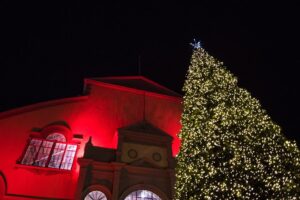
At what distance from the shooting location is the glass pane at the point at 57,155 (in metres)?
17.6

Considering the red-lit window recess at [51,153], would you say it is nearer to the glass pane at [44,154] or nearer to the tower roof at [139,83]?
the glass pane at [44,154]

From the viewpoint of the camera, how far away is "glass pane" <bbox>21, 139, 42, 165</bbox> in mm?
17266

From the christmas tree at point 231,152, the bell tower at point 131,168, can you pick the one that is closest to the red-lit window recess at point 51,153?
the bell tower at point 131,168

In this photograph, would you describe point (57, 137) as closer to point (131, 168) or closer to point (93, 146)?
point (93, 146)

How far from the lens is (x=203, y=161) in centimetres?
1348

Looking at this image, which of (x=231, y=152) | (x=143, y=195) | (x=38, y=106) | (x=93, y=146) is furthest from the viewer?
(x=38, y=106)

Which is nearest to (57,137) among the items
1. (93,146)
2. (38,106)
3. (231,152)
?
(38,106)

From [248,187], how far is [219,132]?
9.27 ft

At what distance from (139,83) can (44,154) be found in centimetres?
884

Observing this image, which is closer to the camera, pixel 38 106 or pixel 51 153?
pixel 51 153

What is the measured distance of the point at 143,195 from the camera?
55.8ft

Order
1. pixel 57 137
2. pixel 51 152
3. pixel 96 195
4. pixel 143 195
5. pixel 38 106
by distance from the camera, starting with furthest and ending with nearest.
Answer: pixel 38 106, pixel 57 137, pixel 51 152, pixel 143 195, pixel 96 195

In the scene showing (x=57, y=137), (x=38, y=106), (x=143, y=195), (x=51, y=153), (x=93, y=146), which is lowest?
(x=143, y=195)

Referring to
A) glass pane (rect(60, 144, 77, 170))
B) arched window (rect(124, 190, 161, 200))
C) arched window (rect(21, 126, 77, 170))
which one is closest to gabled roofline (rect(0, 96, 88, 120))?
arched window (rect(21, 126, 77, 170))
